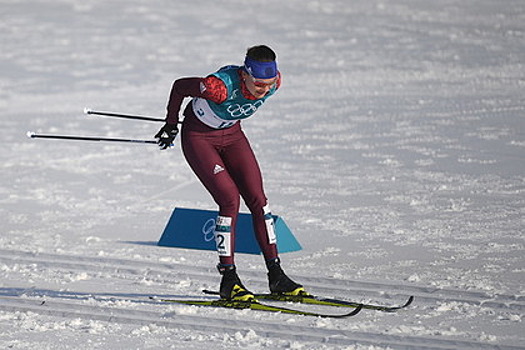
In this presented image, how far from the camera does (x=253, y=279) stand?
6781mm

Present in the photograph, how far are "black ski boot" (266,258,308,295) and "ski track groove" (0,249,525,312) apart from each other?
33cm

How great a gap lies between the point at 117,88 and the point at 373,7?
9.01 m

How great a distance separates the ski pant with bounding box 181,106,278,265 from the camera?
19.9ft

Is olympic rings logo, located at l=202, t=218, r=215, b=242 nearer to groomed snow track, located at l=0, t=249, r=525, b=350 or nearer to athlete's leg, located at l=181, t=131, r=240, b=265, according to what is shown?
groomed snow track, located at l=0, t=249, r=525, b=350

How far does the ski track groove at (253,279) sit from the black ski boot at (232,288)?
53 cm

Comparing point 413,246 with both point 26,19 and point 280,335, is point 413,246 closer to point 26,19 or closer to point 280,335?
point 280,335

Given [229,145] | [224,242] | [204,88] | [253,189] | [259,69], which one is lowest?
[224,242]

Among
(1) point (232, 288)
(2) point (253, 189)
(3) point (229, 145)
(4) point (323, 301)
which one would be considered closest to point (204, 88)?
(3) point (229, 145)

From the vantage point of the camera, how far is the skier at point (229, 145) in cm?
593

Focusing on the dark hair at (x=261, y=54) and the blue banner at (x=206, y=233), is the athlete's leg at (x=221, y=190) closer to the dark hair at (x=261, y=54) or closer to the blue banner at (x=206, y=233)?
the dark hair at (x=261, y=54)

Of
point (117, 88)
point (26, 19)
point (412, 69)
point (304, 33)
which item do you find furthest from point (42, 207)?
point (26, 19)

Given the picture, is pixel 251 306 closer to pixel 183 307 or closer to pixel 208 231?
pixel 183 307

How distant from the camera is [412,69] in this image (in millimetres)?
15953

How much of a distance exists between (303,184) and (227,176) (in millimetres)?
3854
